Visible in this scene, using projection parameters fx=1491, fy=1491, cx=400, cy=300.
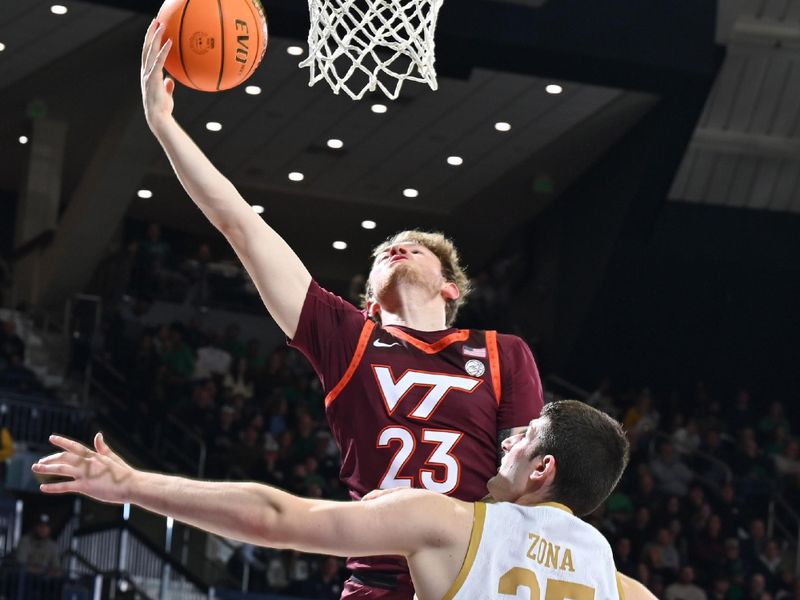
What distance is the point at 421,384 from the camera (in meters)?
4.61

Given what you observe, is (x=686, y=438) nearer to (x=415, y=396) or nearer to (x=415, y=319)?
(x=415, y=319)

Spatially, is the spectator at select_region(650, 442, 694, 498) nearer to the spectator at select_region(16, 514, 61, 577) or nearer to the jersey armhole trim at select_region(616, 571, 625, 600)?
the spectator at select_region(16, 514, 61, 577)

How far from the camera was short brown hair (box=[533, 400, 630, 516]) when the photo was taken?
363 centimetres

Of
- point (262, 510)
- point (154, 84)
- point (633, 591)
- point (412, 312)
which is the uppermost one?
point (154, 84)

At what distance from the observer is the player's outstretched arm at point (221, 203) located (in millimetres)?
4359

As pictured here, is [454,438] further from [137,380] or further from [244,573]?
[137,380]

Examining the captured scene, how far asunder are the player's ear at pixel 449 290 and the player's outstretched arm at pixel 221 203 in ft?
1.84

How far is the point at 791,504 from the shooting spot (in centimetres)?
1948

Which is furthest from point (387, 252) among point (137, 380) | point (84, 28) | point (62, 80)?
point (62, 80)

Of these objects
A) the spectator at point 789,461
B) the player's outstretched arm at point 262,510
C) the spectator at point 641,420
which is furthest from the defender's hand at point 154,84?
the spectator at point 789,461

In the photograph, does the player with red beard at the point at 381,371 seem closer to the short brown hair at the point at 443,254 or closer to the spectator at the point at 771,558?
the short brown hair at the point at 443,254

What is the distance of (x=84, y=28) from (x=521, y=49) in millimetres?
5663

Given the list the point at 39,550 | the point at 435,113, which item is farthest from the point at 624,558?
the point at 435,113

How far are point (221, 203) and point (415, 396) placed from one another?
84 centimetres
